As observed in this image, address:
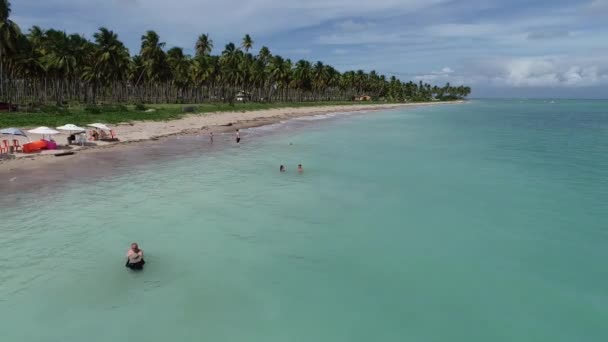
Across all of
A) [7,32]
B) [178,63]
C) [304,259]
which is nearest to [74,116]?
[7,32]

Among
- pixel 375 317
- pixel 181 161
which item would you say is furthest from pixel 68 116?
pixel 375 317

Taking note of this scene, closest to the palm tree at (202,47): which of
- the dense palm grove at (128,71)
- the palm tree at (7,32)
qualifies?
the dense palm grove at (128,71)

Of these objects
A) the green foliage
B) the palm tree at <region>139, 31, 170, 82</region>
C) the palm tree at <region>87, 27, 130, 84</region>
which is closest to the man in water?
the green foliage

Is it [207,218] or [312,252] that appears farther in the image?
Result: [207,218]

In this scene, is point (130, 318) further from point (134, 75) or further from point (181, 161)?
point (134, 75)

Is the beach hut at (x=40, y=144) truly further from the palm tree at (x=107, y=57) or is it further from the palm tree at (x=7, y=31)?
the palm tree at (x=107, y=57)

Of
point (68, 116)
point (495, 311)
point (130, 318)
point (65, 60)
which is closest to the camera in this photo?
point (130, 318)

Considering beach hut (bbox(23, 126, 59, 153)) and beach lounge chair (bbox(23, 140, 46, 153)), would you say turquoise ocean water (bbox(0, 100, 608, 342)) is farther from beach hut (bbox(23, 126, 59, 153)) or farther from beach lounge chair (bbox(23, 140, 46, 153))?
beach lounge chair (bbox(23, 140, 46, 153))

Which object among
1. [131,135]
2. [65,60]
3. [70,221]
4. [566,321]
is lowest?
[566,321]
